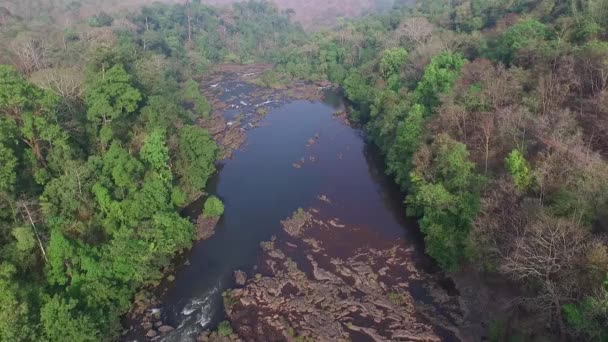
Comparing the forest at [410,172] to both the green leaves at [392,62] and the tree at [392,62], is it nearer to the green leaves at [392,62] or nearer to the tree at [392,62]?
the green leaves at [392,62]

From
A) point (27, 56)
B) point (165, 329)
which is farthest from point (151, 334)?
point (27, 56)

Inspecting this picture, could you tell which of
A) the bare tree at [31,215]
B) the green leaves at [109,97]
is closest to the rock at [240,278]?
the bare tree at [31,215]

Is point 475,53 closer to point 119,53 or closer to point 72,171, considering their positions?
point 119,53

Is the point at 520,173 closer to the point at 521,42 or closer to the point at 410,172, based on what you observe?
the point at 410,172

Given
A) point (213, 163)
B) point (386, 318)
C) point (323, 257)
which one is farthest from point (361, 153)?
point (386, 318)

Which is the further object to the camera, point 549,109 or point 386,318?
point 549,109
